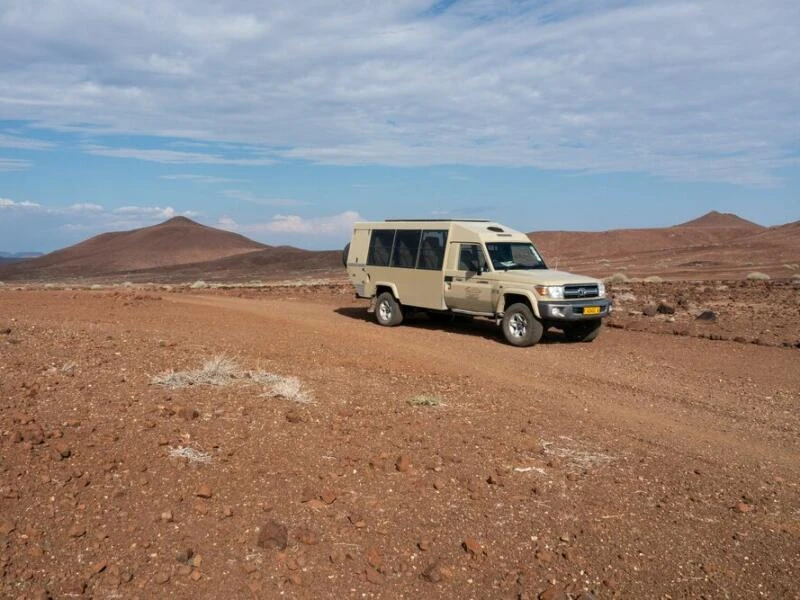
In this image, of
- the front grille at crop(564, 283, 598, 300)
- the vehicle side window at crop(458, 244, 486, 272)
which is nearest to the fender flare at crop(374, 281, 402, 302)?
the vehicle side window at crop(458, 244, 486, 272)

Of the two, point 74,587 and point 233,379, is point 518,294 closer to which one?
point 233,379

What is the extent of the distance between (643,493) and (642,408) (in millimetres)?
3379

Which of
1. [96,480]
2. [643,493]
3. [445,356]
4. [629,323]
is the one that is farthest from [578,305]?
[96,480]

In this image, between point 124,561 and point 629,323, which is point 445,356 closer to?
point 629,323

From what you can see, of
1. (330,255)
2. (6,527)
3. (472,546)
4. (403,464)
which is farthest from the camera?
(330,255)

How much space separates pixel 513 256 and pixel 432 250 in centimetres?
170

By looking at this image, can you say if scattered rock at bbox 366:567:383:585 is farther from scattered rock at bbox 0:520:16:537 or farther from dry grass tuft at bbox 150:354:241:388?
dry grass tuft at bbox 150:354:241:388

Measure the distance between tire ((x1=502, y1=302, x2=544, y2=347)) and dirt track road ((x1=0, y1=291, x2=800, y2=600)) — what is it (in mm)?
3099

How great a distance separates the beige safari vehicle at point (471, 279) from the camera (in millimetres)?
13812

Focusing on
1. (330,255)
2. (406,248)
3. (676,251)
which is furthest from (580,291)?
(330,255)

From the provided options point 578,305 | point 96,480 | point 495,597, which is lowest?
point 495,597

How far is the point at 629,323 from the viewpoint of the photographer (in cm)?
1764

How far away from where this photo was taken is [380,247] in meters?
16.8

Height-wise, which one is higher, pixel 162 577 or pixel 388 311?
pixel 388 311
